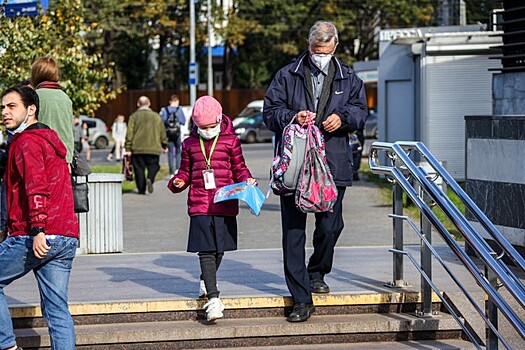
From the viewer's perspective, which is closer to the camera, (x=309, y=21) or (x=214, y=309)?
(x=214, y=309)

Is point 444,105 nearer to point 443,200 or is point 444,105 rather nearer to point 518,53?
point 518,53

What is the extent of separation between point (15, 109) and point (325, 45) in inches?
88.9

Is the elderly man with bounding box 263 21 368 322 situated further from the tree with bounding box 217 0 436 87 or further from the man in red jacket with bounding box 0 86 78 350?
the tree with bounding box 217 0 436 87

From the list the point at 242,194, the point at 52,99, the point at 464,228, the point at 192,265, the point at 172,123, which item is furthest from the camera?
the point at 172,123

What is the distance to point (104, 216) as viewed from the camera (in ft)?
37.1

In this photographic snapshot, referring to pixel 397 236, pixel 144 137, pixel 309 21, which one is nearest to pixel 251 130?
pixel 309 21

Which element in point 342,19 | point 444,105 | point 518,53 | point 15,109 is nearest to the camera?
point 15,109

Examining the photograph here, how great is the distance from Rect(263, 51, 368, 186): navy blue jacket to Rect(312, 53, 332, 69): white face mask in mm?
96

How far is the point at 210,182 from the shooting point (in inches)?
305

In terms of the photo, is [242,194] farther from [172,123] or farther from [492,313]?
[172,123]

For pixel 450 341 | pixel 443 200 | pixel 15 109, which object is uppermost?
pixel 15 109

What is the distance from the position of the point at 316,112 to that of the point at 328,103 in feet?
0.35

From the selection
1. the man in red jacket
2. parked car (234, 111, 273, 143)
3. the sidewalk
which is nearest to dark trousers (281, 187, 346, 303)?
the sidewalk

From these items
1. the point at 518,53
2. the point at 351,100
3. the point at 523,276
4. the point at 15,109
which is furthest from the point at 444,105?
the point at 15,109
